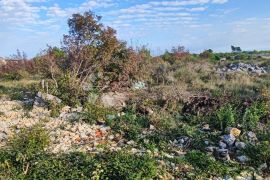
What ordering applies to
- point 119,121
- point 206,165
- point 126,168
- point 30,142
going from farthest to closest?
point 119,121 → point 206,165 → point 30,142 → point 126,168

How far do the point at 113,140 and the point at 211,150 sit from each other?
1780mm

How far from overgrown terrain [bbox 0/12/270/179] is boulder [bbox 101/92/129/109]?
43 millimetres

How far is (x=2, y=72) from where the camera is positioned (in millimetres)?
16375

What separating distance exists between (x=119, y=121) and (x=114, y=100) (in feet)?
5.66

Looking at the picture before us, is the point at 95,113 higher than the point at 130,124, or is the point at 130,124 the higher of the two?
the point at 95,113

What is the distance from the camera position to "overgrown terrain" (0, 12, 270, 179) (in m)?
6.37

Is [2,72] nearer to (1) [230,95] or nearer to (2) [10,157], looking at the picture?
(1) [230,95]

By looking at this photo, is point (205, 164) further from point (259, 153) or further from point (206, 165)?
point (259, 153)

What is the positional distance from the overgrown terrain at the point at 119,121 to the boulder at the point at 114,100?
1.7 inches

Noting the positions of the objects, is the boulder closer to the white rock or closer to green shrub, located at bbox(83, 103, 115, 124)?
green shrub, located at bbox(83, 103, 115, 124)

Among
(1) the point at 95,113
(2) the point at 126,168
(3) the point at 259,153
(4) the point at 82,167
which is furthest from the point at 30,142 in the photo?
Result: (3) the point at 259,153

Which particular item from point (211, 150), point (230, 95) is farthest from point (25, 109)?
point (230, 95)

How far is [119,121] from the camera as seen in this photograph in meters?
8.56

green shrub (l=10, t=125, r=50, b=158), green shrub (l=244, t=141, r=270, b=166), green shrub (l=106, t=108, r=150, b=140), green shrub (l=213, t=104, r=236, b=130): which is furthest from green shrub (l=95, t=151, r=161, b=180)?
green shrub (l=213, t=104, r=236, b=130)
